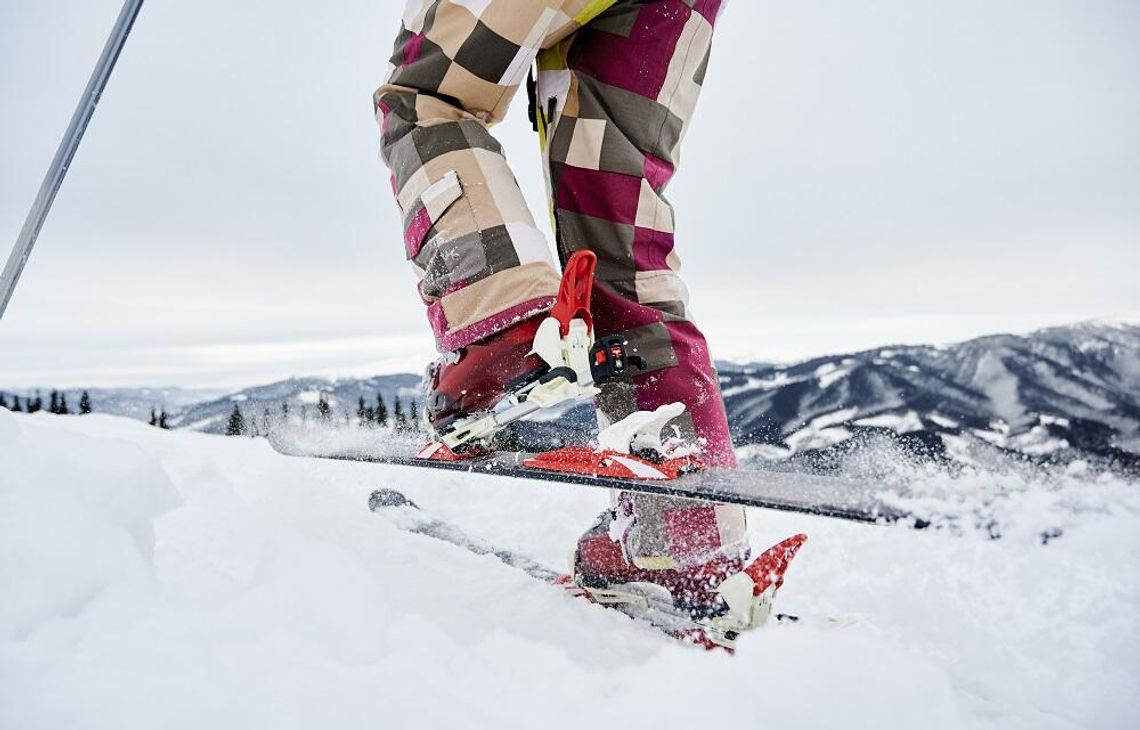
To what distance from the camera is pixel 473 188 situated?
1392 millimetres

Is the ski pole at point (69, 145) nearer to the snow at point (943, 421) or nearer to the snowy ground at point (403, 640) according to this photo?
the snowy ground at point (403, 640)

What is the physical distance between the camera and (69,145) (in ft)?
5.99

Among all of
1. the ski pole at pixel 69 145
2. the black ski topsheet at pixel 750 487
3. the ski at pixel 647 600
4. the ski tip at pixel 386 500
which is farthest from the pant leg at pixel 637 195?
the ski pole at pixel 69 145

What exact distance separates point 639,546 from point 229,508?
93 centimetres

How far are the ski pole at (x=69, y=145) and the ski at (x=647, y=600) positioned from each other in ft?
4.31

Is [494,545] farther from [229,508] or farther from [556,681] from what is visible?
[556,681]

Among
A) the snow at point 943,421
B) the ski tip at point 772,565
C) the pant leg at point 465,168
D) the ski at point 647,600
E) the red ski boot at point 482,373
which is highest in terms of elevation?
the pant leg at point 465,168

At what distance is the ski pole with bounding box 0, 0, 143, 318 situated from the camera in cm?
169

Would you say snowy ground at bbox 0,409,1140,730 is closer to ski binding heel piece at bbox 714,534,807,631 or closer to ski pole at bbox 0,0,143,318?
ski binding heel piece at bbox 714,534,807,631

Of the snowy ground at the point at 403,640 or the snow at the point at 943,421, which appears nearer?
the snowy ground at the point at 403,640

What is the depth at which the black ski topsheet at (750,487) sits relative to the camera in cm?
94

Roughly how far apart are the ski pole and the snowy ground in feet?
3.15

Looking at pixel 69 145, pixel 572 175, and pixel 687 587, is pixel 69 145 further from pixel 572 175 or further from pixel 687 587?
pixel 687 587

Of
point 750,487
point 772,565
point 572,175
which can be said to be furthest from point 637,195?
point 772,565
